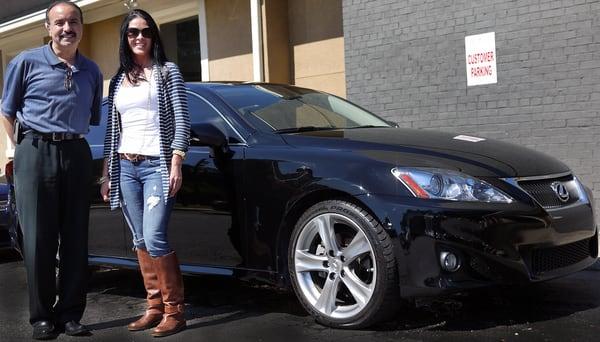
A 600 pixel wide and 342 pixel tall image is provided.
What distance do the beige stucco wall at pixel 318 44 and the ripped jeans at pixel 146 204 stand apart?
241 inches

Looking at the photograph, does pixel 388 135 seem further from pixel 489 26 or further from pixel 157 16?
pixel 157 16

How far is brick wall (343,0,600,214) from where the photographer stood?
7.53 meters

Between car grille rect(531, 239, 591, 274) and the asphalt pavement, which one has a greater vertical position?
car grille rect(531, 239, 591, 274)

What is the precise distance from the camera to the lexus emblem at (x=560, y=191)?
4230 millimetres

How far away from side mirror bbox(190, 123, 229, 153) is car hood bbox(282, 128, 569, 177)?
0.39m

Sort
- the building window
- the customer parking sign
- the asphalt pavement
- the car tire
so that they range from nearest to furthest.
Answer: the car tire
the asphalt pavement
the customer parking sign
the building window

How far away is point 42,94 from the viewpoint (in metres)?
4.28

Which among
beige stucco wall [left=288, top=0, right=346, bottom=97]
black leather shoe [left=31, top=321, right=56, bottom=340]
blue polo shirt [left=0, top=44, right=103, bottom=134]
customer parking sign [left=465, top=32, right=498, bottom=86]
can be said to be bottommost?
black leather shoe [left=31, top=321, right=56, bottom=340]

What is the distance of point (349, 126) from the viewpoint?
16.8 ft

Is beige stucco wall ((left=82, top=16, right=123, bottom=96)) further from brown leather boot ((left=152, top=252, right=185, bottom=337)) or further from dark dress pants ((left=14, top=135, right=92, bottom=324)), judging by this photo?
brown leather boot ((left=152, top=252, right=185, bottom=337))

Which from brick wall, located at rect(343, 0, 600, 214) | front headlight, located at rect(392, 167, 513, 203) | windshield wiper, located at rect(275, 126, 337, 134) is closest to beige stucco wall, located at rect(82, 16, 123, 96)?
brick wall, located at rect(343, 0, 600, 214)

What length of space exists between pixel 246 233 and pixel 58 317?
1222 millimetres

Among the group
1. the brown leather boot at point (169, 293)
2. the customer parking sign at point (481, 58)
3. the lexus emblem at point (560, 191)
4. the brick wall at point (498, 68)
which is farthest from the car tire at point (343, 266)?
the customer parking sign at point (481, 58)

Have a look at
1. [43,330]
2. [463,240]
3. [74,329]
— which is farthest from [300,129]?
[43,330]
